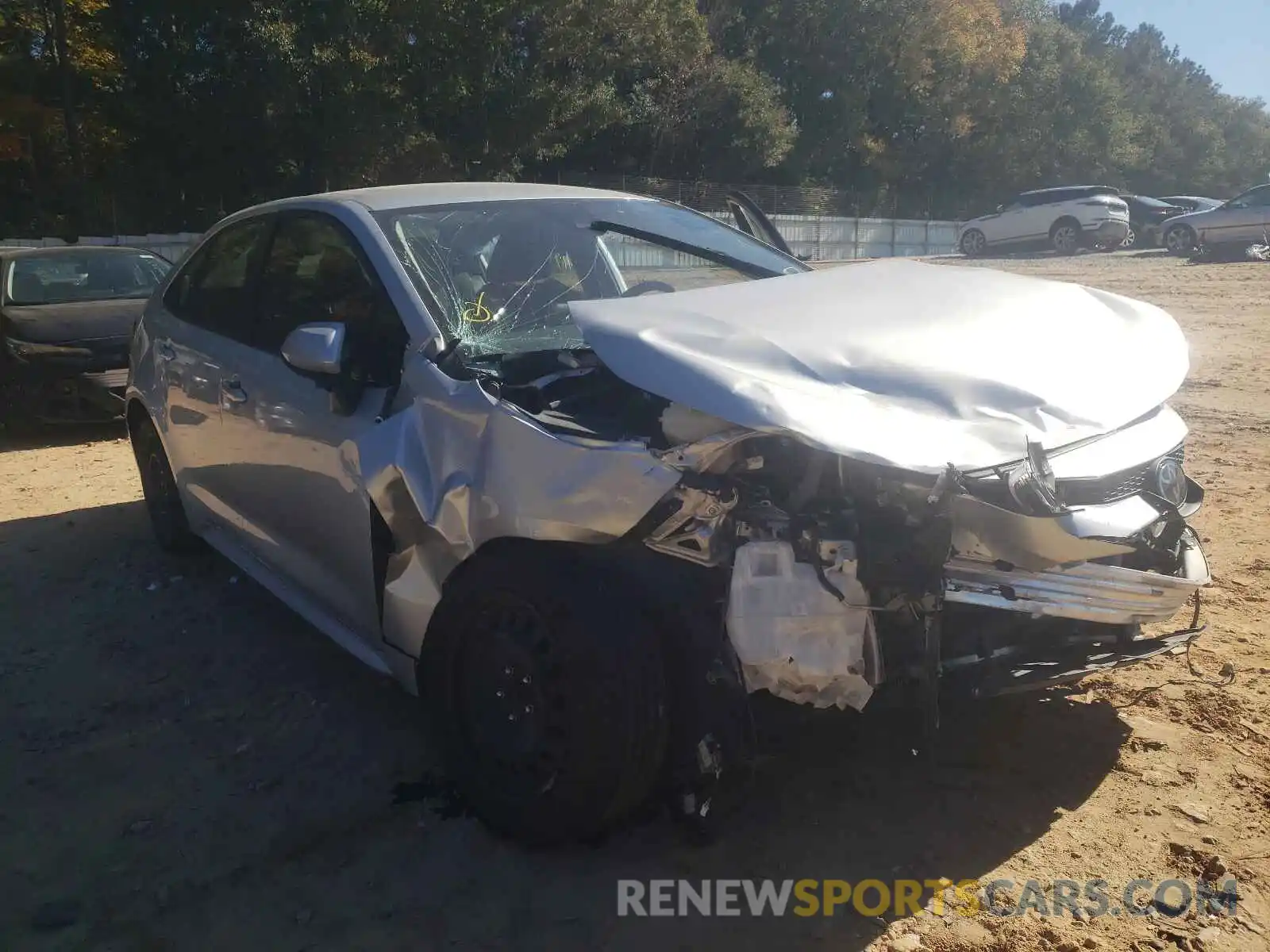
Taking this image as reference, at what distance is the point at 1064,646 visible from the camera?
9.10ft

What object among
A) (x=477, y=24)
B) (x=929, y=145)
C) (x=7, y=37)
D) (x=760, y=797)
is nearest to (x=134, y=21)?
(x=7, y=37)

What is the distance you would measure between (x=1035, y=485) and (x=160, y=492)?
14.2 ft

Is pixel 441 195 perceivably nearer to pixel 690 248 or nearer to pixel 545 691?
pixel 690 248

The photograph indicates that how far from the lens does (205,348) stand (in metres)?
4.40

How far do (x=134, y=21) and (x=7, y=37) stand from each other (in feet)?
9.19

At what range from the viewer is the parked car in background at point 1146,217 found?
92.9 feet

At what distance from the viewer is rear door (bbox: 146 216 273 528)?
4258 millimetres

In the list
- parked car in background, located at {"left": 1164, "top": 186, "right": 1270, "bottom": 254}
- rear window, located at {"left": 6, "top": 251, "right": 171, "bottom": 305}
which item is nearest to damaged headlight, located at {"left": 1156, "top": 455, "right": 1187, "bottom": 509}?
rear window, located at {"left": 6, "top": 251, "right": 171, "bottom": 305}

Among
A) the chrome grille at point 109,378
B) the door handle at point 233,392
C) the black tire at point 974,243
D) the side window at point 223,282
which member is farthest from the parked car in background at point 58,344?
the black tire at point 974,243

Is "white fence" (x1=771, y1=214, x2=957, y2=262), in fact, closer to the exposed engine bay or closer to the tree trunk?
the tree trunk

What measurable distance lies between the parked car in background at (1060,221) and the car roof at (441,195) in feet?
79.1

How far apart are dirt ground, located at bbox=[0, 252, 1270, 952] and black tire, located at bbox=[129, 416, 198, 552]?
33.2 inches

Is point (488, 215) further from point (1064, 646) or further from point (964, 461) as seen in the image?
point (1064, 646)

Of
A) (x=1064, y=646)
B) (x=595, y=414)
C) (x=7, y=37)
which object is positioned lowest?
(x=1064, y=646)
